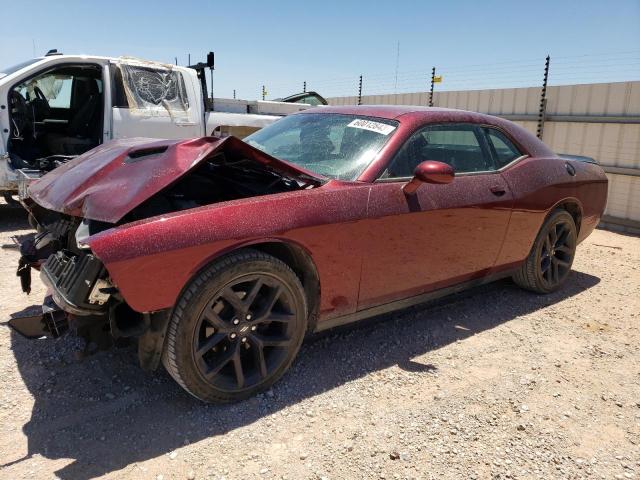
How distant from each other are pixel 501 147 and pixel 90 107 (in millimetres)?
5599

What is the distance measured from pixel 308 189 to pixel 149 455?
1.57 metres

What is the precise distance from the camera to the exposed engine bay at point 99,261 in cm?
233

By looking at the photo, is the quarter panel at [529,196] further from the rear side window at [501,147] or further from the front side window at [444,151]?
the front side window at [444,151]

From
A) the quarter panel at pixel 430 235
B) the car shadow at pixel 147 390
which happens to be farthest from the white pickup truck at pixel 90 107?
the quarter panel at pixel 430 235

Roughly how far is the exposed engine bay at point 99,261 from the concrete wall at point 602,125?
279 inches

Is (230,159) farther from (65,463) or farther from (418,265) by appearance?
(65,463)

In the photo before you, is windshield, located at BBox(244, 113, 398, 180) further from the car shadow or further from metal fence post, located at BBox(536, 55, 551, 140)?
metal fence post, located at BBox(536, 55, 551, 140)

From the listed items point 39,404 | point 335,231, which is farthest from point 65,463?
point 335,231

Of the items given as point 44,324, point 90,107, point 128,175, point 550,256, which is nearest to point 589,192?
point 550,256

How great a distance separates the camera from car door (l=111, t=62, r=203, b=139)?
21.0 ft

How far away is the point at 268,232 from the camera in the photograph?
102 inches

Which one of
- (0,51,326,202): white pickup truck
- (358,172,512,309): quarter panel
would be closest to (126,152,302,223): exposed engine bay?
(358,172,512,309): quarter panel

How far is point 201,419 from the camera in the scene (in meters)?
2.55

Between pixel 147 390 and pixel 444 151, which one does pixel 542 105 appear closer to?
pixel 444 151
